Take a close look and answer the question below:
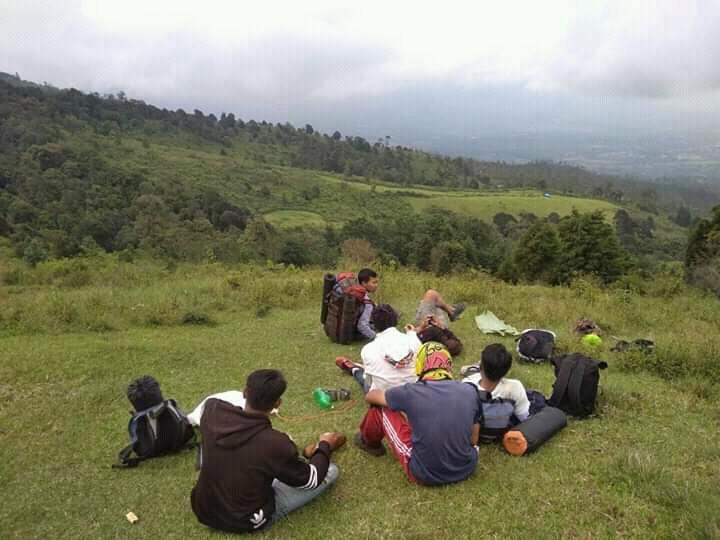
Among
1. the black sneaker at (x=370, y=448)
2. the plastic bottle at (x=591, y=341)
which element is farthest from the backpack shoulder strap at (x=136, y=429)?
the plastic bottle at (x=591, y=341)

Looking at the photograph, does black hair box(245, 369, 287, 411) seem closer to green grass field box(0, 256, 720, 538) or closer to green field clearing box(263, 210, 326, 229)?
green grass field box(0, 256, 720, 538)

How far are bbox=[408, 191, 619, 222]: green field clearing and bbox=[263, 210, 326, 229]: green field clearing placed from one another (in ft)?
61.7

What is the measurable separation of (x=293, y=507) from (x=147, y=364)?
415 cm

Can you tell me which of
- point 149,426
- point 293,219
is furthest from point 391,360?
point 293,219

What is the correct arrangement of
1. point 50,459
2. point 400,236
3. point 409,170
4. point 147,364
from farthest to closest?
point 409,170 < point 400,236 < point 147,364 < point 50,459

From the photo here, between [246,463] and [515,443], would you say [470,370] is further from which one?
[246,463]

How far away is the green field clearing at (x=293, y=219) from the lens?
6071 cm

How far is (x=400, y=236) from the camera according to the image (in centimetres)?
A: 4925

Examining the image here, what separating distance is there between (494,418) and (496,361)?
0.69 meters

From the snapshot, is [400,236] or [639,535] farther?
[400,236]

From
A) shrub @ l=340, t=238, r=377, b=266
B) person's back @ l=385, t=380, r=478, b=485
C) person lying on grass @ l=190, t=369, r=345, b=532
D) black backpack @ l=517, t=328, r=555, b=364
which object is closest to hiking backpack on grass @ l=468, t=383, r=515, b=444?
person's back @ l=385, t=380, r=478, b=485

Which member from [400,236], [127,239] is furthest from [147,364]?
[400,236]

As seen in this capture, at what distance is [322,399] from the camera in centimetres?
561

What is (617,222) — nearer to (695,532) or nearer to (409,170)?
(409,170)
